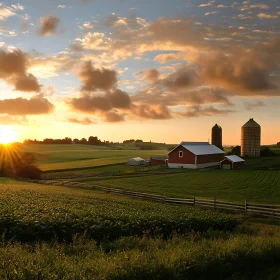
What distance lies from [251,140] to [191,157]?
3079cm

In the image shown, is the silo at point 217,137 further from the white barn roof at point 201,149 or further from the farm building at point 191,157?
the farm building at point 191,157

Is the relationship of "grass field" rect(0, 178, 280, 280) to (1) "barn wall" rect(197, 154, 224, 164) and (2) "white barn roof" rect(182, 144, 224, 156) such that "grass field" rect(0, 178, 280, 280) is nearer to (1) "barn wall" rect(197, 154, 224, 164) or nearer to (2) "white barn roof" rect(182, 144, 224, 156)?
(1) "barn wall" rect(197, 154, 224, 164)

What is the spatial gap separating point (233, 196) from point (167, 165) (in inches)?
1785

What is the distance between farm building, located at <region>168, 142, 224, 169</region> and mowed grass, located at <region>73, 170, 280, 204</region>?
699 inches

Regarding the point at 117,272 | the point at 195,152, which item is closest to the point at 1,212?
the point at 117,272

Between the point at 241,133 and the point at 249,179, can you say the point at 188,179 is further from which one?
the point at 241,133

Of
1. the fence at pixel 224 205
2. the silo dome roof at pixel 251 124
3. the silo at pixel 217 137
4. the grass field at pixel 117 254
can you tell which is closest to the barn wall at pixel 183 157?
the silo dome roof at pixel 251 124

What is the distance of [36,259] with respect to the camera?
10148 millimetres

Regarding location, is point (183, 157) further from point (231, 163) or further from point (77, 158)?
point (77, 158)

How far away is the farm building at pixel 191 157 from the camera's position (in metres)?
78.3

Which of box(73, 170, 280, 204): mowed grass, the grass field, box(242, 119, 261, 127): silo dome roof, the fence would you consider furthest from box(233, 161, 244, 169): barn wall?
the grass field

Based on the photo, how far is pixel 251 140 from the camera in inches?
3949

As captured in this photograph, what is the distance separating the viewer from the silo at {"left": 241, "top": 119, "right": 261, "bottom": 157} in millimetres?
99938

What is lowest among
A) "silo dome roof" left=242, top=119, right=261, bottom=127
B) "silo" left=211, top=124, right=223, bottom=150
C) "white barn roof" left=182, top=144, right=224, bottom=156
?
"white barn roof" left=182, top=144, right=224, bottom=156
